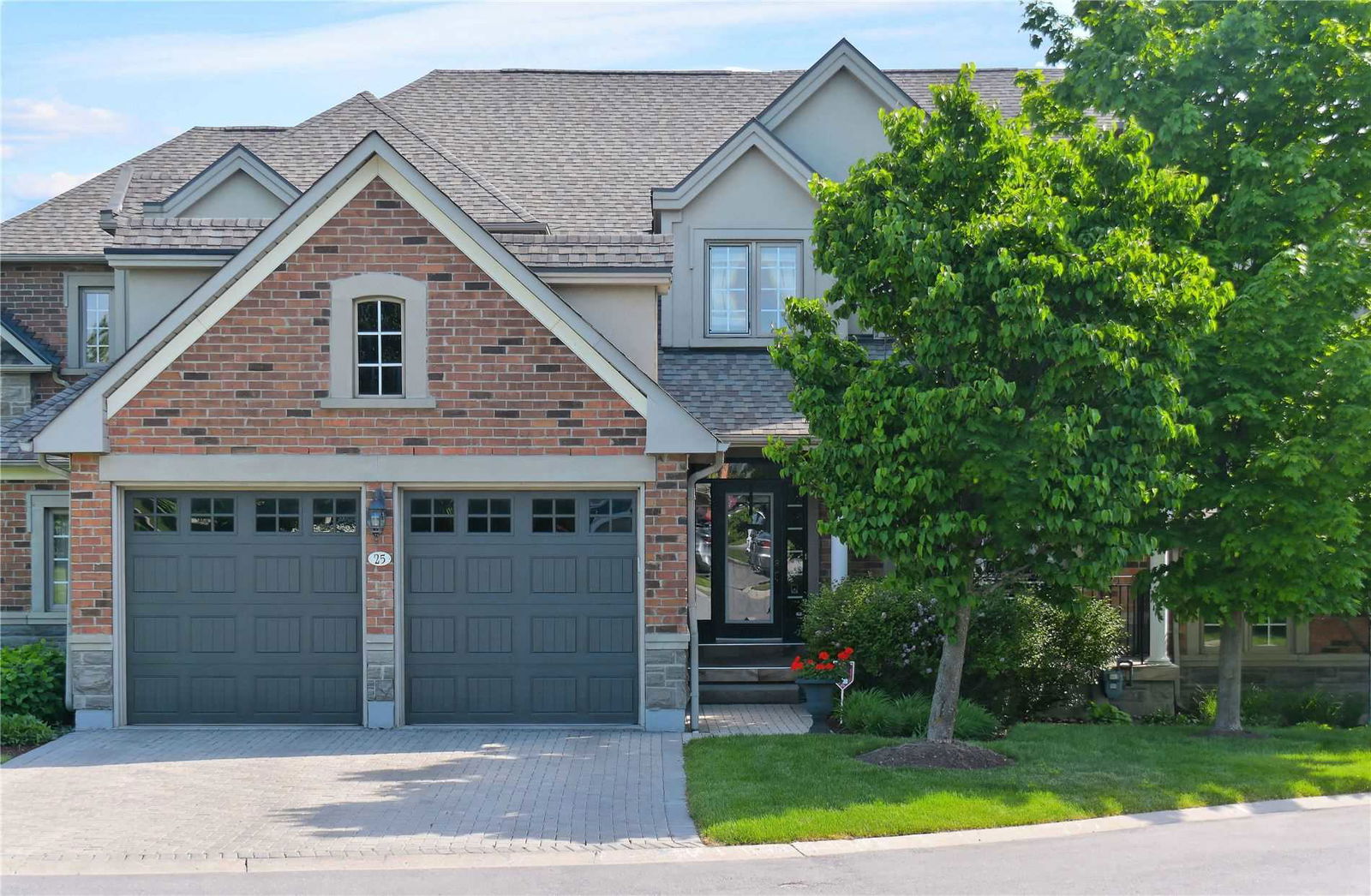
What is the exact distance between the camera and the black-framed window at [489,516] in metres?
13.8

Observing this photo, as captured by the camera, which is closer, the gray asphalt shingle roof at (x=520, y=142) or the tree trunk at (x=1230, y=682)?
the tree trunk at (x=1230, y=682)

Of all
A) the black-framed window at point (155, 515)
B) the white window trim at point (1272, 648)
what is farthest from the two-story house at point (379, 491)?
the white window trim at point (1272, 648)

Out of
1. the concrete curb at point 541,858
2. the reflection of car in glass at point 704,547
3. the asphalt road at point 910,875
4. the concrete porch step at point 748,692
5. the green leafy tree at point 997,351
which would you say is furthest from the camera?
the reflection of car in glass at point 704,547

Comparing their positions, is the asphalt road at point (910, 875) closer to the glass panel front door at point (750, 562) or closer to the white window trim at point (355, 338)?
the white window trim at point (355, 338)

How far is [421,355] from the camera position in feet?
44.4

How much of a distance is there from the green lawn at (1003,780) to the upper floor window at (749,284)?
22.2ft

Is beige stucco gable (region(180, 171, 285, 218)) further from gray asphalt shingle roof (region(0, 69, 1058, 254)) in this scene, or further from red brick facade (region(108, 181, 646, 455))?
red brick facade (region(108, 181, 646, 455))

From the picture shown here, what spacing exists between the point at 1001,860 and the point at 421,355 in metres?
7.92

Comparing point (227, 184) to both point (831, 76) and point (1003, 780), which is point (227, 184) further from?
point (1003, 780)

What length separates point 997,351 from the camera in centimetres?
1131

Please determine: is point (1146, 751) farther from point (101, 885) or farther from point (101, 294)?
point (101, 294)

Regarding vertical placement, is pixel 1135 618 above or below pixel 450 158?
below

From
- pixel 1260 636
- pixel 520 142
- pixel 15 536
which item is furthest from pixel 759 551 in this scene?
pixel 15 536

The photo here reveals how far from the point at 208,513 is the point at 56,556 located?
4.41 metres
